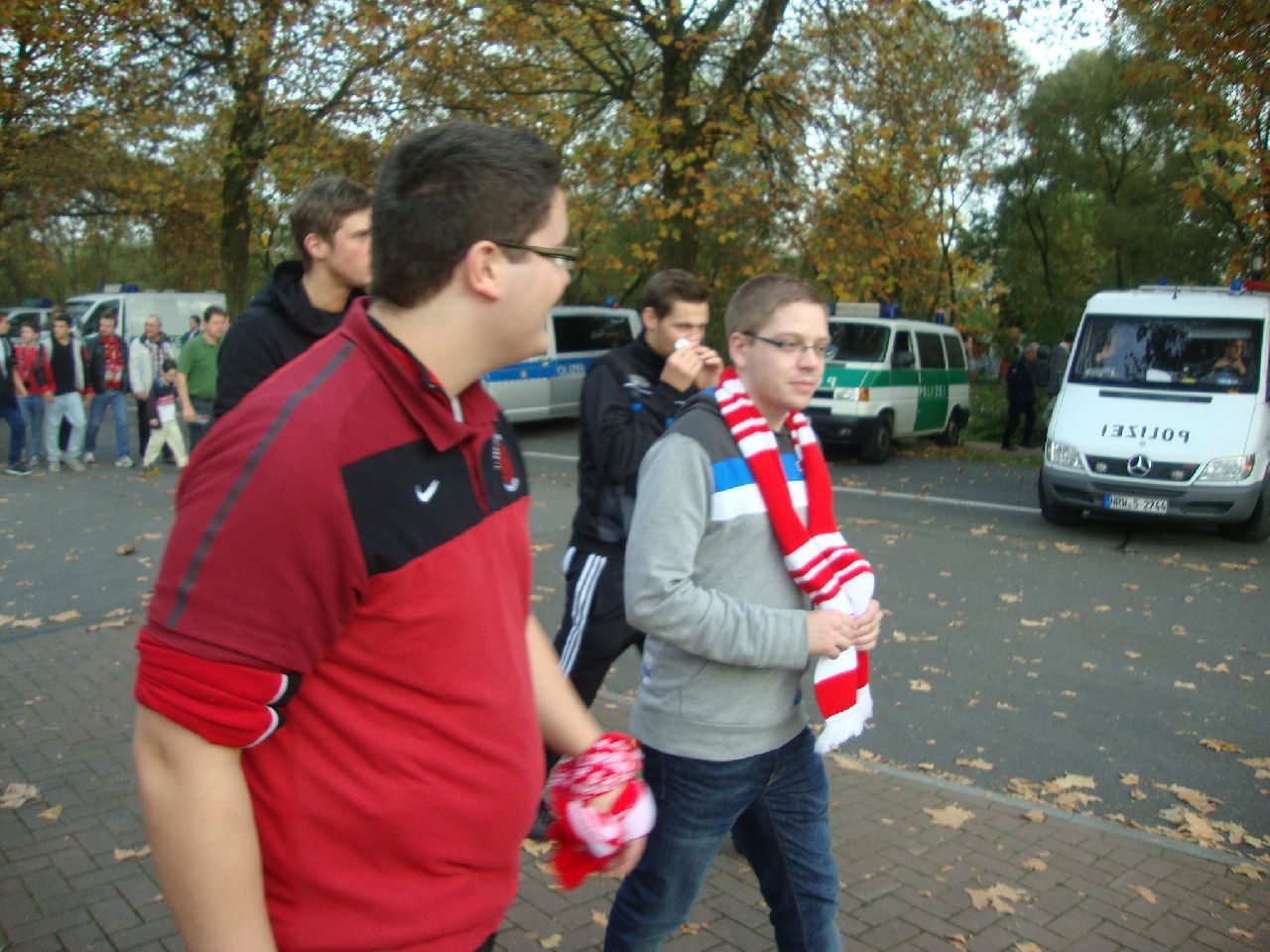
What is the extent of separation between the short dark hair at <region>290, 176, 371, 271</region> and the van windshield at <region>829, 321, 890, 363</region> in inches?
572

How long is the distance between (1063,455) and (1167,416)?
1.01 meters

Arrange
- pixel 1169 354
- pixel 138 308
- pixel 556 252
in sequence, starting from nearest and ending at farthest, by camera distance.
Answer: pixel 556 252
pixel 1169 354
pixel 138 308

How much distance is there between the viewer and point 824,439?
17453 millimetres

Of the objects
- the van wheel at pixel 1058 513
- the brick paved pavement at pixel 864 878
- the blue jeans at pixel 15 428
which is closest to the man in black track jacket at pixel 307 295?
the brick paved pavement at pixel 864 878

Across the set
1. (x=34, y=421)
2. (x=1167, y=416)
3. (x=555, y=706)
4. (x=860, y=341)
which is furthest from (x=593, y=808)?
(x=860, y=341)

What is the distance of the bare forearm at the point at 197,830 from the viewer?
1292 mm

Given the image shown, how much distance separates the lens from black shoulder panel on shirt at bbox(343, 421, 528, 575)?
1.33 m

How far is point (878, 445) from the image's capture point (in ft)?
56.9

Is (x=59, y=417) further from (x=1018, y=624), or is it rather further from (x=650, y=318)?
(x=650, y=318)

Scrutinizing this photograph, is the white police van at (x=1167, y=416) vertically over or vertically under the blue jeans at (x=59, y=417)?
over

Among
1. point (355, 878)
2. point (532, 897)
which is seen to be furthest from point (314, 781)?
point (532, 897)

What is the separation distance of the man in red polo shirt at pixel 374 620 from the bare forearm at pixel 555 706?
0.76 ft

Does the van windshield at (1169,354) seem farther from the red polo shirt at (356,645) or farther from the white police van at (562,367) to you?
the red polo shirt at (356,645)

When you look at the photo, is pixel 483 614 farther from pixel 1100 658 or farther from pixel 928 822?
pixel 1100 658
